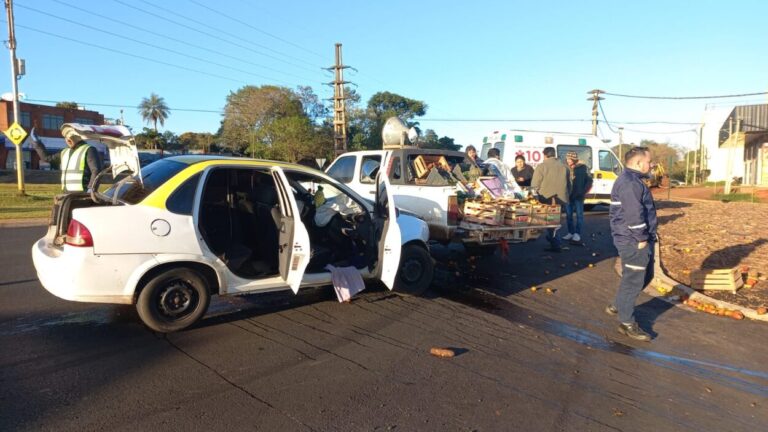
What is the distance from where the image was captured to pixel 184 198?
494 centimetres

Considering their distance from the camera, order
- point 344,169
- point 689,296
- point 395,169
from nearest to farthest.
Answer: point 689,296 → point 395,169 → point 344,169

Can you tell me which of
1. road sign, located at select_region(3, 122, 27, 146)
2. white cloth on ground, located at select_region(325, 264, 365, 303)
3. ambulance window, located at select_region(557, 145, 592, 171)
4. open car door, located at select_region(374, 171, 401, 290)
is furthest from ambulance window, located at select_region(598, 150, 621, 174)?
road sign, located at select_region(3, 122, 27, 146)

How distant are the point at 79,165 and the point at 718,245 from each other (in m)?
10.9

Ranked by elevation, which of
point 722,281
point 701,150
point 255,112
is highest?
point 255,112

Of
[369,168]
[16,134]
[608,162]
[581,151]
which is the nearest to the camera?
[369,168]

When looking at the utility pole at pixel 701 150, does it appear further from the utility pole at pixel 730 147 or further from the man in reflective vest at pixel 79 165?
the man in reflective vest at pixel 79 165

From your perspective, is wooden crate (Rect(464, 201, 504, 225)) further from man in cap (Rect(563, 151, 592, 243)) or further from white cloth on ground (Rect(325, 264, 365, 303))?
man in cap (Rect(563, 151, 592, 243))

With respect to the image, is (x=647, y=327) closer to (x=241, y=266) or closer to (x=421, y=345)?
(x=421, y=345)

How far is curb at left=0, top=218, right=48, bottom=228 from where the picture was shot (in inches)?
524

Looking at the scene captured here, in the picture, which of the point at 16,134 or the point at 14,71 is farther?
the point at 14,71

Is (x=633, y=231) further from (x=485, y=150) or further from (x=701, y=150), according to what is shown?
(x=701, y=150)

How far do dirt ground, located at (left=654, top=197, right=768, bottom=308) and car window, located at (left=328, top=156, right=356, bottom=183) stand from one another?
5577mm

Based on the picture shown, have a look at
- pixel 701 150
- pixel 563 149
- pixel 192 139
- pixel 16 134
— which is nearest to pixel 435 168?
pixel 563 149

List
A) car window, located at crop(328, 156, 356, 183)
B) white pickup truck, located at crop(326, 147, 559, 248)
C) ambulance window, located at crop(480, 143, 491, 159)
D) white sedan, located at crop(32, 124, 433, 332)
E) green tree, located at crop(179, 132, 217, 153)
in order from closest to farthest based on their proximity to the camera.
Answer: white sedan, located at crop(32, 124, 433, 332), white pickup truck, located at crop(326, 147, 559, 248), car window, located at crop(328, 156, 356, 183), ambulance window, located at crop(480, 143, 491, 159), green tree, located at crop(179, 132, 217, 153)
